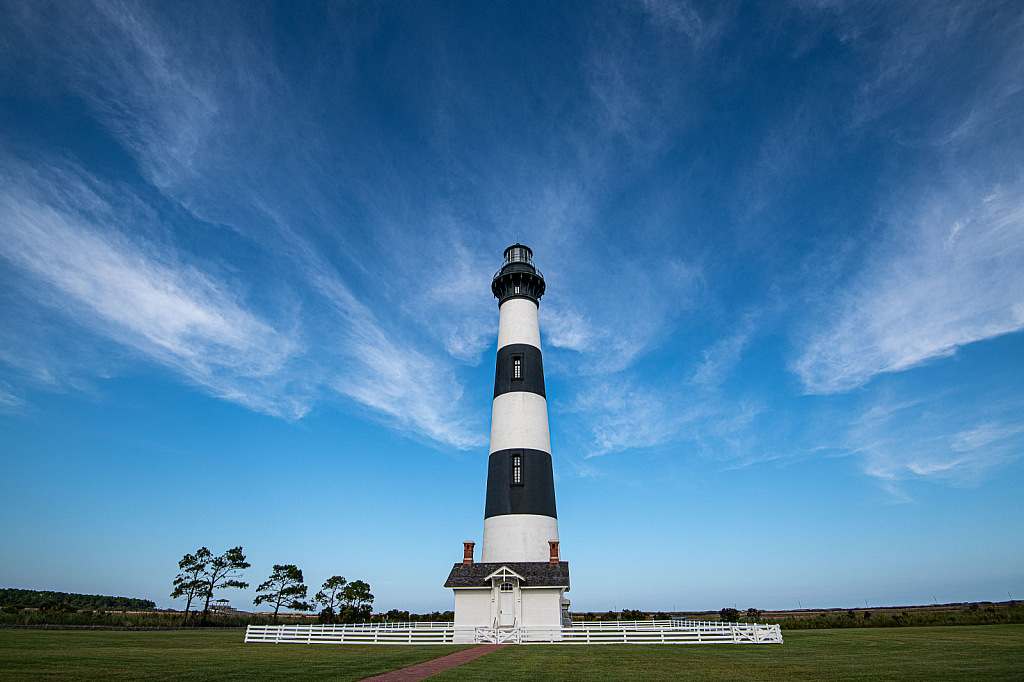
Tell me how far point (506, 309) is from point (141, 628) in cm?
3245

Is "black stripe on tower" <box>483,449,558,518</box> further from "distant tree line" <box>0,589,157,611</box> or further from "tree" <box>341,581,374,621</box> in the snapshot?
"distant tree line" <box>0,589,157,611</box>

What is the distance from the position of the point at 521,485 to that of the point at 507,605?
583cm

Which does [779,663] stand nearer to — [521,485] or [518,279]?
[521,485]

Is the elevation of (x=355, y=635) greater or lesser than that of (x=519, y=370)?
lesser

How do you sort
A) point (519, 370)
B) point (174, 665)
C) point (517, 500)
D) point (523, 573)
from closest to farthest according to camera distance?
1. point (174, 665)
2. point (523, 573)
3. point (517, 500)
4. point (519, 370)

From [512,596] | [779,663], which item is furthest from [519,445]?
[779,663]

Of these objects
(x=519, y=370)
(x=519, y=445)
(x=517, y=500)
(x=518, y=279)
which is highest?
(x=518, y=279)

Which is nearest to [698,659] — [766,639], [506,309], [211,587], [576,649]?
[576,649]

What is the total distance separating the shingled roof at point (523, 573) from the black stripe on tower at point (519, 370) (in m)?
9.40

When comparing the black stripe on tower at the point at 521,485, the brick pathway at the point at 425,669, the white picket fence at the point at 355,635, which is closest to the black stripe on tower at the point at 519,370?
the black stripe on tower at the point at 521,485

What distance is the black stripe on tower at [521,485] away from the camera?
2866 centimetres

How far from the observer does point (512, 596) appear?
2600 cm

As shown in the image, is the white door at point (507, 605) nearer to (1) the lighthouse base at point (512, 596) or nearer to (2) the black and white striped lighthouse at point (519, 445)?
(1) the lighthouse base at point (512, 596)

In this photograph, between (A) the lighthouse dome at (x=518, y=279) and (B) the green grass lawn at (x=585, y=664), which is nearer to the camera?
(B) the green grass lawn at (x=585, y=664)
